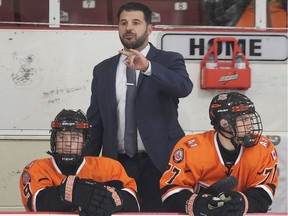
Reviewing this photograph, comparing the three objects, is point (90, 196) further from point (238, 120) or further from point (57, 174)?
point (238, 120)

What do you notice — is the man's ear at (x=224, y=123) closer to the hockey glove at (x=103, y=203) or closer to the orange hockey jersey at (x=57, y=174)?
the orange hockey jersey at (x=57, y=174)

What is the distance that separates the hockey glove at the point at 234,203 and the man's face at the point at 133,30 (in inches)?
46.4

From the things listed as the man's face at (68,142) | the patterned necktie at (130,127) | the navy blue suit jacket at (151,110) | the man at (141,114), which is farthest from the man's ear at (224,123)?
Result: the man's face at (68,142)

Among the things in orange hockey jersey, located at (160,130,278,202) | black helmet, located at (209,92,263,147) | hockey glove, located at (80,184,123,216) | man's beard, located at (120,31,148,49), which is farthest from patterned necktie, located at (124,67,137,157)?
hockey glove, located at (80,184,123,216)

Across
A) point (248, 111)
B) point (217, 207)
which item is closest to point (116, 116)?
point (248, 111)

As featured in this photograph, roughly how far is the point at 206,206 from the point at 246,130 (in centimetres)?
54

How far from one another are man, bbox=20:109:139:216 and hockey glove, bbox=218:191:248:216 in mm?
484

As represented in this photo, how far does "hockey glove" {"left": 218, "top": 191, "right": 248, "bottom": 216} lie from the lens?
9.83 ft

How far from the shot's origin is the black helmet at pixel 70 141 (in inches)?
134

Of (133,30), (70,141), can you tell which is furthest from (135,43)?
(70,141)

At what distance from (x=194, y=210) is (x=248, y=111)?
65cm

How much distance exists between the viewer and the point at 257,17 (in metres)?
4.76

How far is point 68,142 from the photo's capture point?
3.43 metres

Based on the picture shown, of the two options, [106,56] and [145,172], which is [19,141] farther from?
[145,172]
